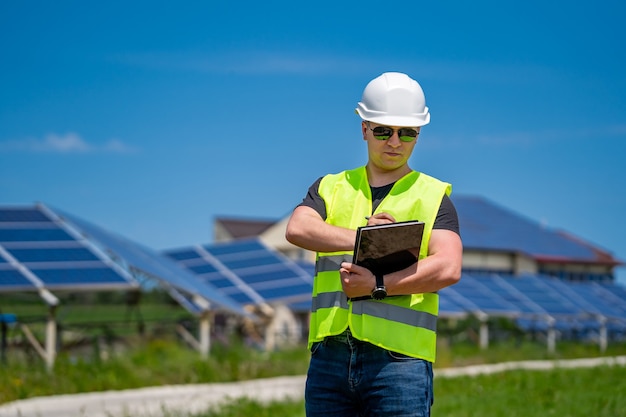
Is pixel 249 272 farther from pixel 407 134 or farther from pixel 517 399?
pixel 407 134

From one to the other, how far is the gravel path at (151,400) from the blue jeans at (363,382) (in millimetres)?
5642

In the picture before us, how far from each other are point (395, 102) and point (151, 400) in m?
9.68

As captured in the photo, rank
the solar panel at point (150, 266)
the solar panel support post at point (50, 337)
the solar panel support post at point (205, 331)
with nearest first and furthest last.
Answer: the solar panel support post at point (50, 337) → the solar panel at point (150, 266) → the solar panel support post at point (205, 331)

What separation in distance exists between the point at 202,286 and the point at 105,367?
6859mm

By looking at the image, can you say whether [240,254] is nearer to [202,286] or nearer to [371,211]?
[202,286]

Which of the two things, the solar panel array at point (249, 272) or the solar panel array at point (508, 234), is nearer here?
the solar panel array at point (249, 272)

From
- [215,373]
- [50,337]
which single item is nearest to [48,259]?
[50,337]

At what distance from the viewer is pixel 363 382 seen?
13.2ft

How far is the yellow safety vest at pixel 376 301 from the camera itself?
4035 mm

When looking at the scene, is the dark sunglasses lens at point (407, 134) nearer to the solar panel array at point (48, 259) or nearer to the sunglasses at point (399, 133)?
the sunglasses at point (399, 133)

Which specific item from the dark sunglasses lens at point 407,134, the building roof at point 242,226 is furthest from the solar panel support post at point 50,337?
the building roof at point 242,226

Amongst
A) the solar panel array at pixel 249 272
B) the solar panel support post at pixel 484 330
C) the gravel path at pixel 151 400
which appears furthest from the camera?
the solar panel support post at pixel 484 330

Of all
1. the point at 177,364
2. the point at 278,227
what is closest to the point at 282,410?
the point at 177,364

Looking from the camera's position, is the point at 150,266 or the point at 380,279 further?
the point at 150,266
